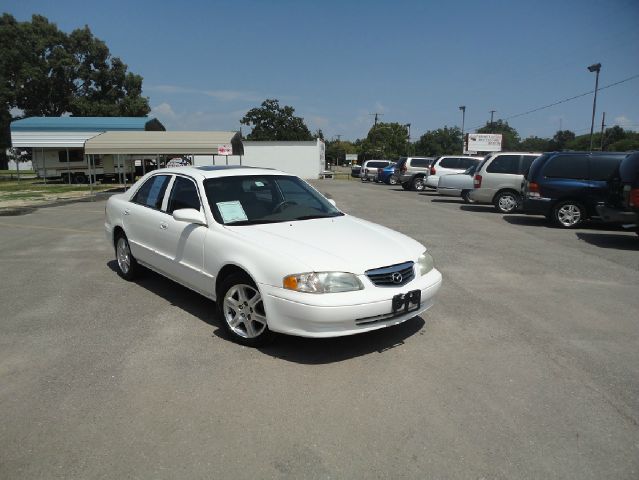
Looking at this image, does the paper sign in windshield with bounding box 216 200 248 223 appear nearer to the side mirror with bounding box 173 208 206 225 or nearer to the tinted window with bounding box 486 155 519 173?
the side mirror with bounding box 173 208 206 225

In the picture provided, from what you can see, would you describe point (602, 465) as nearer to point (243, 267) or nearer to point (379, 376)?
point (379, 376)

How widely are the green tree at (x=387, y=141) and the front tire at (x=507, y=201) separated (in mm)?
75767

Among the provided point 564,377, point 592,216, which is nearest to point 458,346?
point 564,377

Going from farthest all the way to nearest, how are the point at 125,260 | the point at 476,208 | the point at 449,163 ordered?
1. the point at 449,163
2. the point at 476,208
3. the point at 125,260

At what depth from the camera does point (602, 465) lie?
262cm

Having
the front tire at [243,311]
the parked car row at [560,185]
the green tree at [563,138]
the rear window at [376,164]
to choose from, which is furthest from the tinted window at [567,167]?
the green tree at [563,138]

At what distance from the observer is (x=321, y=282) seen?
3691mm

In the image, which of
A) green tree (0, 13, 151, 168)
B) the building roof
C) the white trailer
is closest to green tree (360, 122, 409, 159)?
the white trailer

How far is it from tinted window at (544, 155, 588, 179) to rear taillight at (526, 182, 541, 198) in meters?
0.36

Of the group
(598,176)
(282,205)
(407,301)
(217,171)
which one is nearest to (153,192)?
(217,171)

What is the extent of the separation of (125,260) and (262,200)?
8.33ft

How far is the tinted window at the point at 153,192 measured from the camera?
18.4 ft

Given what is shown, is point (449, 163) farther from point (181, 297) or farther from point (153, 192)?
point (181, 297)

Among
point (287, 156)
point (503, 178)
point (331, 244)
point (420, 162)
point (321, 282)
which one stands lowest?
point (321, 282)
